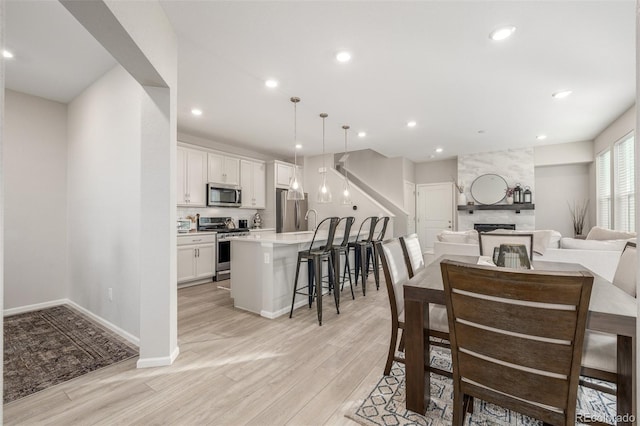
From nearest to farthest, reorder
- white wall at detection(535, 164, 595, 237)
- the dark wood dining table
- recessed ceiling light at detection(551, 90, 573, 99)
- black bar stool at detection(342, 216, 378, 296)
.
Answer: the dark wood dining table
recessed ceiling light at detection(551, 90, 573, 99)
black bar stool at detection(342, 216, 378, 296)
white wall at detection(535, 164, 595, 237)

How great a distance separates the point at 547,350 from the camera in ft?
3.73

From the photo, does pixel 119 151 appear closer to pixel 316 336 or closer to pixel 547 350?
pixel 316 336

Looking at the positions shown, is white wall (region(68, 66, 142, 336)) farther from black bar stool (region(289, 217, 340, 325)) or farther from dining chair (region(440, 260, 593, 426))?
dining chair (region(440, 260, 593, 426))

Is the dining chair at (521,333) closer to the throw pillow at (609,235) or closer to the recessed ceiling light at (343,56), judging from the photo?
the recessed ceiling light at (343,56)

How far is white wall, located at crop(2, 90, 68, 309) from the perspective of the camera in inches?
138

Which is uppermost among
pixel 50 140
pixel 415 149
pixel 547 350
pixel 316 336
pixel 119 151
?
Answer: pixel 415 149

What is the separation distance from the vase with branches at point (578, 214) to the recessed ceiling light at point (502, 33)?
5911mm

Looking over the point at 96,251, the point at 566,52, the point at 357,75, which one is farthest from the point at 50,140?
the point at 566,52

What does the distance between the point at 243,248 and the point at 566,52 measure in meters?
3.95

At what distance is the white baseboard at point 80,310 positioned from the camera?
272cm

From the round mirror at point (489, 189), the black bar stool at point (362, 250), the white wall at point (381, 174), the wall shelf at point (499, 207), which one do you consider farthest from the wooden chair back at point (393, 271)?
the round mirror at point (489, 189)

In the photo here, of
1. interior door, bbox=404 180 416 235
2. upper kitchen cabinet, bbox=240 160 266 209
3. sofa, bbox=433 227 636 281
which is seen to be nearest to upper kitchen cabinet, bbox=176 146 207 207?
upper kitchen cabinet, bbox=240 160 266 209

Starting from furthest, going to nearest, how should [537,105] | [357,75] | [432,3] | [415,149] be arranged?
[415,149], [537,105], [357,75], [432,3]

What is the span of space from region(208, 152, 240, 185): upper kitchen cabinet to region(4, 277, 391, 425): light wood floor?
3126mm
